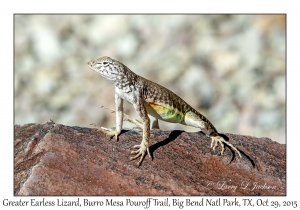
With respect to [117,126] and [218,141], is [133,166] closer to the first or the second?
[117,126]

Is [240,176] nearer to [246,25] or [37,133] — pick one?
[37,133]

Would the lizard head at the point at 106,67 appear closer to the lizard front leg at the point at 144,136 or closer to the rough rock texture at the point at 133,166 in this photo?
the lizard front leg at the point at 144,136

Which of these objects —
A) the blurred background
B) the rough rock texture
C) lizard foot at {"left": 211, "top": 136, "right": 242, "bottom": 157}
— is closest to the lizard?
lizard foot at {"left": 211, "top": 136, "right": 242, "bottom": 157}

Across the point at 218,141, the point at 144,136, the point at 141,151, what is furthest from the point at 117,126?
the point at 218,141

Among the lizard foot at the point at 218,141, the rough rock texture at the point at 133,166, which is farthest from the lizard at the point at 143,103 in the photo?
the rough rock texture at the point at 133,166

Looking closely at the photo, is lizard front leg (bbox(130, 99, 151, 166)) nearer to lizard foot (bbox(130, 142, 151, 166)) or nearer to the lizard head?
lizard foot (bbox(130, 142, 151, 166))

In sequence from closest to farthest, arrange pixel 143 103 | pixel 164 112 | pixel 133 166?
pixel 133 166 < pixel 143 103 < pixel 164 112

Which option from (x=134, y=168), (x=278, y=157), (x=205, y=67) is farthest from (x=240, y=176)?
(x=205, y=67)
